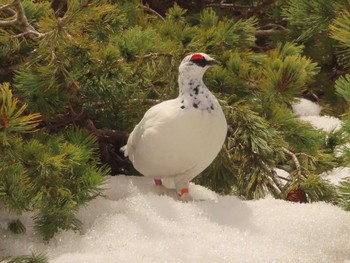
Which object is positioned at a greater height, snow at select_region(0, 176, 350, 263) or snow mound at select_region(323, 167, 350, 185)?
snow at select_region(0, 176, 350, 263)

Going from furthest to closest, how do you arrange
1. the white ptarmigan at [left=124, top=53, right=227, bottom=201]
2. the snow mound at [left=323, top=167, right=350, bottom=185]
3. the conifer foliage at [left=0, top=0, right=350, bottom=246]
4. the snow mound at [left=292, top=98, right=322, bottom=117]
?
1. the snow mound at [left=292, top=98, right=322, bottom=117]
2. the snow mound at [left=323, top=167, right=350, bottom=185]
3. the white ptarmigan at [left=124, top=53, right=227, bottom=201]
4. the conifer foliage at [left=0, top=0, right=350, bottom=246]

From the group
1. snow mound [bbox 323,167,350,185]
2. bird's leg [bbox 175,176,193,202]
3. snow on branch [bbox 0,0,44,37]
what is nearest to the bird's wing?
bird's leg [bbox 175,176,193,202]

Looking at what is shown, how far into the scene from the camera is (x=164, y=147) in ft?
4.37

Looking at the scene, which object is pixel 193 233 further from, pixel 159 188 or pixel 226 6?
pixel 226 6

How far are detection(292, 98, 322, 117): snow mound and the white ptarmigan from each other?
3.65 ft

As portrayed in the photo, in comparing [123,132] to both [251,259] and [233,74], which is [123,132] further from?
[251,259]

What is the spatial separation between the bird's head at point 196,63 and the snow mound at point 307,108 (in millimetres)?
1109

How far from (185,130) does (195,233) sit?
0.20m

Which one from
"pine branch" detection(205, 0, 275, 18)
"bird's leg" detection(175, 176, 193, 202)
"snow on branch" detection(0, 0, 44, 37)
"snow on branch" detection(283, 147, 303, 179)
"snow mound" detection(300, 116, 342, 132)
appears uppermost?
"snow on branch" detection(0, 0, 44, 37)

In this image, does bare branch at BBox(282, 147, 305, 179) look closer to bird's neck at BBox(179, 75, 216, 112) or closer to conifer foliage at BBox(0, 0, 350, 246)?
conifer foliage at BBox(0, 0, 350, 246)

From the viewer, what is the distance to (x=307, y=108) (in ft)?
8.12

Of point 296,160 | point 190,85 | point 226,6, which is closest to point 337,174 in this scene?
point 296,160

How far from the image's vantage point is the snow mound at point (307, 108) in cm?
243

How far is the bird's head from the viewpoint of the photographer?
135cm
